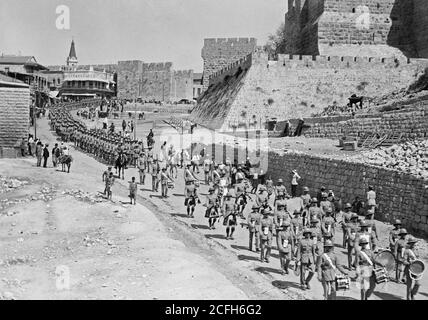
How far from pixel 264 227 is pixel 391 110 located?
44.9 ft

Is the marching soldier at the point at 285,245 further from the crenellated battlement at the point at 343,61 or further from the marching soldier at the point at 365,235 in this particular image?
the crenellated battlement at the point at 343,61

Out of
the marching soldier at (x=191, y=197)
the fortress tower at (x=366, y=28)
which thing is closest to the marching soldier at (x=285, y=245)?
the marching soldier at (x=191, y=197)

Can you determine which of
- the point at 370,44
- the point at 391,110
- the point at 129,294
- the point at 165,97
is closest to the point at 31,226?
the point at 129,294

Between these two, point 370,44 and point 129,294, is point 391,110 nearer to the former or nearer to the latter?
point 370,44

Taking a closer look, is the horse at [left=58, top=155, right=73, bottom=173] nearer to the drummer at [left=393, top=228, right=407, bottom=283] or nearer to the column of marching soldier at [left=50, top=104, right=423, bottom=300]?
the column of marching soldier at [left=50, top=104, right=423, bottom=300]

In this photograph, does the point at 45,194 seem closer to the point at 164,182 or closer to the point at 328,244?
the point at 164,182

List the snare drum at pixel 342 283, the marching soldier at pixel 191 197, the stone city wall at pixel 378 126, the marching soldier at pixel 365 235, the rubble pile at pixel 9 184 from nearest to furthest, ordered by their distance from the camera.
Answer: the snare drum at pixel 342 283
the marching soldier at pixel 365 235
the marching soldier at pixel 191 197
the rubble pile at pixel 9 184
the stone city wall at pixel 378 126

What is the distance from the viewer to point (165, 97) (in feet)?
206

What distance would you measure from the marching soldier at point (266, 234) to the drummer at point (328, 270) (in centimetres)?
247

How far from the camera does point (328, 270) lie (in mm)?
8617

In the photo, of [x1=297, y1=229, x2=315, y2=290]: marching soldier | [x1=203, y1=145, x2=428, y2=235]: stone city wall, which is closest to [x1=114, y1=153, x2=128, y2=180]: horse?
[x1=203, y1=145, x2=428, y2=235]: stone city wall

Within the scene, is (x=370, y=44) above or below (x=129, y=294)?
above

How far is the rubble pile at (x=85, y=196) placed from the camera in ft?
51.1

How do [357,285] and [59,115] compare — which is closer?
[357,285]
